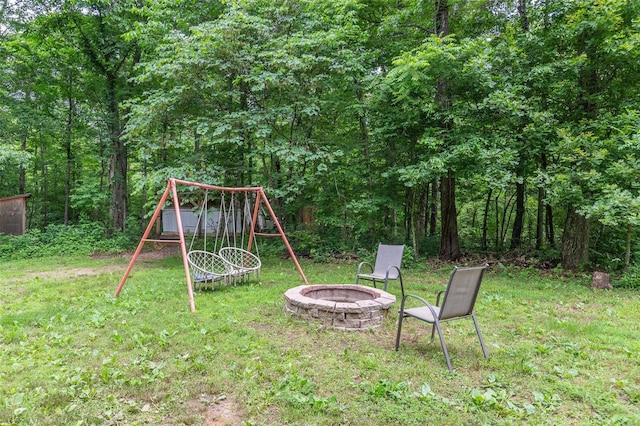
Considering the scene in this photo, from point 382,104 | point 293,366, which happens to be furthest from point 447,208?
point 293,366

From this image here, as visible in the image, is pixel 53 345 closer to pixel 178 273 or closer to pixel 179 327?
pixel 179 327

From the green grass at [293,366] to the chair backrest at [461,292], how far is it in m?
0.42

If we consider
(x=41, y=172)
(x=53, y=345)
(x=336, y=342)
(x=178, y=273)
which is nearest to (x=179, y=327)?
(x=53, y=345)

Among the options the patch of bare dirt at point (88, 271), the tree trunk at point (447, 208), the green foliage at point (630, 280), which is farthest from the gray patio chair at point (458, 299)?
the patch of bare dirt at point (88, 271)

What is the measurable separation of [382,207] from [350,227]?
981mm

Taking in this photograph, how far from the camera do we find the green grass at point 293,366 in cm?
238

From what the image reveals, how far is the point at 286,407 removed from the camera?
8.01 ft

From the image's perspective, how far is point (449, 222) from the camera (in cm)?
906

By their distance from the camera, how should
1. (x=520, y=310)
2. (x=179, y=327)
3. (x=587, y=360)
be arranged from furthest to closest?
1. (x=520, y=310)
2. (x=179, y=327)
3. (x=587, y=360)

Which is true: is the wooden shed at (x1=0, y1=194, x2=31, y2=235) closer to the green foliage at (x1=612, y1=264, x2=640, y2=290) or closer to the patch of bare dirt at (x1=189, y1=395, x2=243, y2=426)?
the patch of bare dirt at (x1=189, y1=395, x2=243, y2=426)

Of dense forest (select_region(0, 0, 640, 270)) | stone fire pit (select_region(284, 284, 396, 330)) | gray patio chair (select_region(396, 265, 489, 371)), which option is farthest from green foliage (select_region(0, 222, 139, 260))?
gray patio chair (select_region(396, 265, 489, 371))

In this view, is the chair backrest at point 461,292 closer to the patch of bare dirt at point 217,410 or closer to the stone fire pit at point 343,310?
the stone fire pit at point 343,310

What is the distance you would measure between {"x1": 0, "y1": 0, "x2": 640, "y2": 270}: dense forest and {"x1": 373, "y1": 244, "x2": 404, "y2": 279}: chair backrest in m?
2.51

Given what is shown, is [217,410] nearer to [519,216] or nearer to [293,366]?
[293,366]
